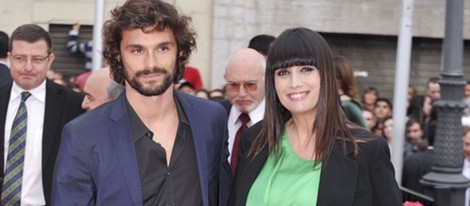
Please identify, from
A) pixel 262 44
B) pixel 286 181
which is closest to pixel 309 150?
pixel 286 181

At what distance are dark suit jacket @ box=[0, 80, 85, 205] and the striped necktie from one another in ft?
0.19

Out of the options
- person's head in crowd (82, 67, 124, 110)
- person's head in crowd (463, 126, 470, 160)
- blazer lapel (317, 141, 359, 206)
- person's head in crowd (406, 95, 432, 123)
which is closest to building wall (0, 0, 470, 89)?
person's head in crowd (406, 95, 432, 123)

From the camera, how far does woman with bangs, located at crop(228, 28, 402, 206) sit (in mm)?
4184

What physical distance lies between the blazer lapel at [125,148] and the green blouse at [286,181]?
50 centimetres

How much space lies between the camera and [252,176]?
4363 millimetres

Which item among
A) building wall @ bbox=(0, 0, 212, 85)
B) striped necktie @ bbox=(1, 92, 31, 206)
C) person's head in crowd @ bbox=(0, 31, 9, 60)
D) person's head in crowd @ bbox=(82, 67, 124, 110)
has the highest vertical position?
building wall @ bbox=(0, 0, 212, 85)

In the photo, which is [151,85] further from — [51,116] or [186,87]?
[186,87]

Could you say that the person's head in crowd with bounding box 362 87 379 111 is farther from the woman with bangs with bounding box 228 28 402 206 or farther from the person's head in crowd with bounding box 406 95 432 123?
the woman with bangs with bounding box 228 28 402 206

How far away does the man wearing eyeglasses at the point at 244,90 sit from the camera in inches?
246

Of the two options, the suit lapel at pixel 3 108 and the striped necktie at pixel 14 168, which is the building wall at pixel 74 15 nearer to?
the suit lapel at pixel 3 108

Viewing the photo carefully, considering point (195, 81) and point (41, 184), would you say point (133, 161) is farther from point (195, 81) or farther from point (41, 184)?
point (195, 81)

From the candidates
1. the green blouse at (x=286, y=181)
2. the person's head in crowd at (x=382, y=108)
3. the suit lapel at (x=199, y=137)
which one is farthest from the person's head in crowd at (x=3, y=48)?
the person's head in crowd at (x=382, y=108)

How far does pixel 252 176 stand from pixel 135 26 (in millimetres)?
837

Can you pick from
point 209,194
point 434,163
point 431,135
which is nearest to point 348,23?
point 431,135
